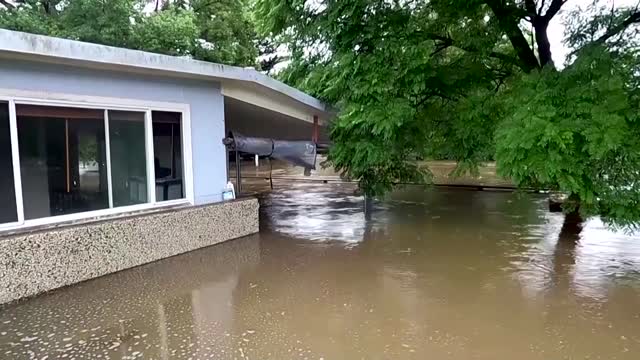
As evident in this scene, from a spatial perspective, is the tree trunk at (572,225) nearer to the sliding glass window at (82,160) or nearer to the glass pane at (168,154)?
the glass pane at (168,154)

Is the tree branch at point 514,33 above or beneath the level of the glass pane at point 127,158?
above

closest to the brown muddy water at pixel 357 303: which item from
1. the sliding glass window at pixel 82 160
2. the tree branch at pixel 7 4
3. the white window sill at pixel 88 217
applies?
the white window sill at pixel 88 217

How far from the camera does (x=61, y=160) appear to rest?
5.89m

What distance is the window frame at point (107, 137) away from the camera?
5.39m

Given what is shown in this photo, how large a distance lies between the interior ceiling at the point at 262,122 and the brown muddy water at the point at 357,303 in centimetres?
252

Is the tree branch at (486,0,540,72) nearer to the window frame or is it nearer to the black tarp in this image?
the black tarp

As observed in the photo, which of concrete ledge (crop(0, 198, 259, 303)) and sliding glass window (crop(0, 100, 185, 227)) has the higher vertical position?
sliding glass window (crop(0, 100, 185, 227))

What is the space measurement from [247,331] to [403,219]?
22.3 feet

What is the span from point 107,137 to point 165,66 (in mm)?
1236

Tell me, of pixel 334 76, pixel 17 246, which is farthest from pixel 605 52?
pixel 17 246

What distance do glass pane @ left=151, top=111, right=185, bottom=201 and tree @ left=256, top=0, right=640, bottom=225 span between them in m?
2.37

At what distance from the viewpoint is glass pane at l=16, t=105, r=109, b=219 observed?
219 inches

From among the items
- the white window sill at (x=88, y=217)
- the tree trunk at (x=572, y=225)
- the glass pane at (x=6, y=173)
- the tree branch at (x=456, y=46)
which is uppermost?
the tree branch at (x=456, y=46)

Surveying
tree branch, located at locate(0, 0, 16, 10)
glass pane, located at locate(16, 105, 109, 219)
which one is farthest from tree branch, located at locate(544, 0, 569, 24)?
tree branch, located at locate(0, 0, 16, 10)
